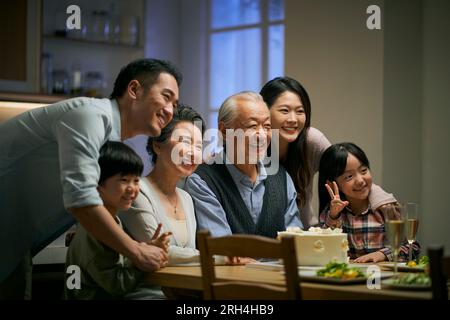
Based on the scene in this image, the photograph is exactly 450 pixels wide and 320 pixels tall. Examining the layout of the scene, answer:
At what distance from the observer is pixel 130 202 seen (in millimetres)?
2414

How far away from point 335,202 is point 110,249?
914mm

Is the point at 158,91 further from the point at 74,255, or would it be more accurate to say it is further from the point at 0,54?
the point at 0,54

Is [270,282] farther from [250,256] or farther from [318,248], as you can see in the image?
[318,248]

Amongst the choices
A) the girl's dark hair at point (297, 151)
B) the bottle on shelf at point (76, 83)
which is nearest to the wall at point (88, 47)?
the bottle on shelf at point (76, 83)

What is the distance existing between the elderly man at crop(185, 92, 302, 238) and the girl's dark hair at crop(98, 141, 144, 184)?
0.40 meters

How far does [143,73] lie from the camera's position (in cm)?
256

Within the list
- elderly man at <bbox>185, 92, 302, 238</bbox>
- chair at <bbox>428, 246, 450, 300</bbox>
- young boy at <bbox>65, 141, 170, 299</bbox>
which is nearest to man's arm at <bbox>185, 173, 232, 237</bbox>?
elderly man at <bbox>185, 92, 302, 238</bbox>

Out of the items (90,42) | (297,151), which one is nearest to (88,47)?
(90,42)

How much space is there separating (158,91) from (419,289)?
1109mm

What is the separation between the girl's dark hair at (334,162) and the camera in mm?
2980

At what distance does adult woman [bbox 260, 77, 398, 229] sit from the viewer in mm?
3184

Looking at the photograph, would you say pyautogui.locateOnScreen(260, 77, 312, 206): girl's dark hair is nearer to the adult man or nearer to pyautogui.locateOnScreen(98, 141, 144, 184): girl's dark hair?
the adult man

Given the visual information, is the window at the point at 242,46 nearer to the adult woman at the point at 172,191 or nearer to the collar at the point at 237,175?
the collar at the point at 237,175

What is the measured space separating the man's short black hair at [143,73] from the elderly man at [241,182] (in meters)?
0.35
